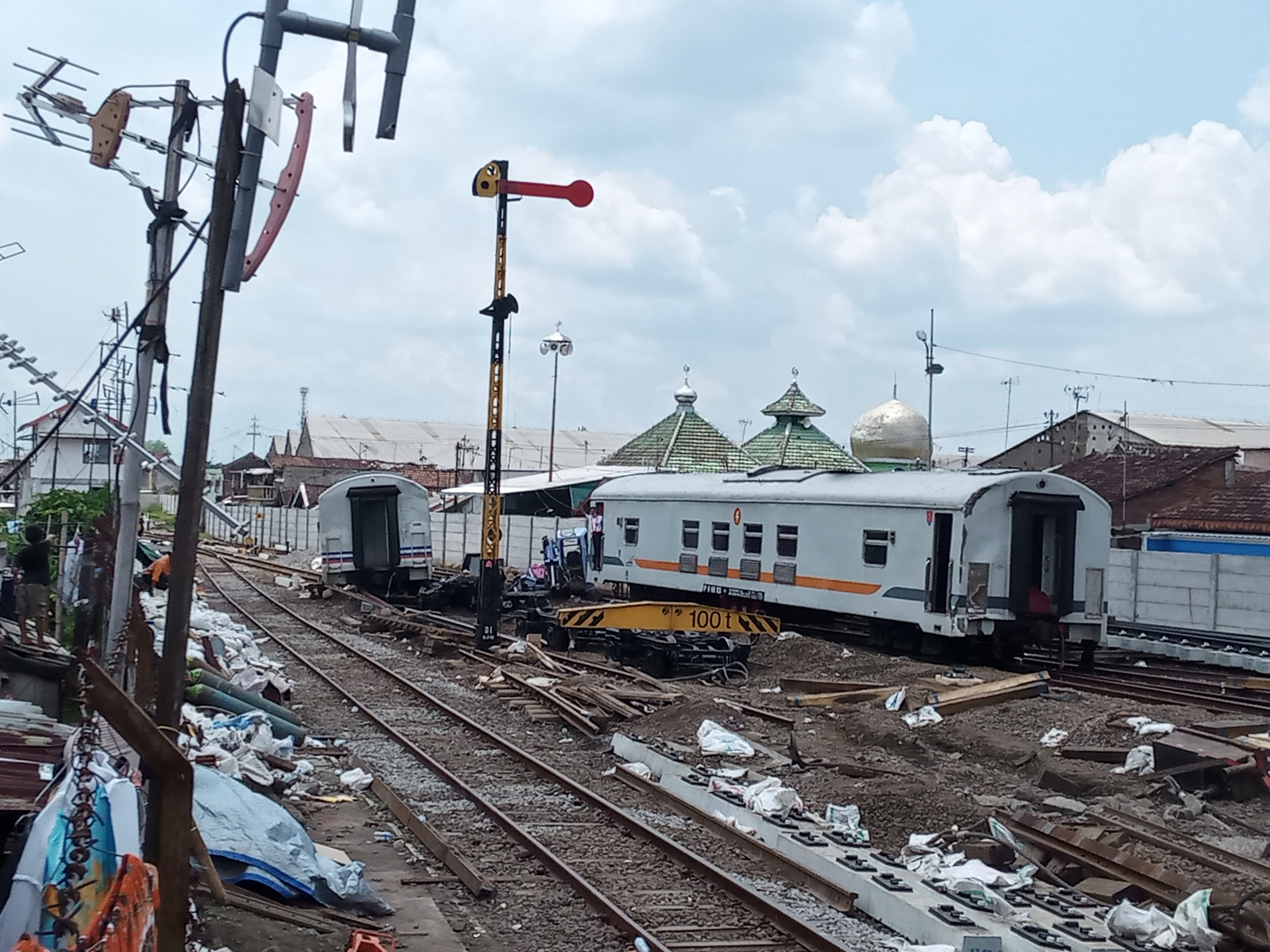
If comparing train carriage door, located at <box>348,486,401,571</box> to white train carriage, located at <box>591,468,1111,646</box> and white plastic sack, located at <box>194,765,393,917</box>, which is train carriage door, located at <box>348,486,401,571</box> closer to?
white train carriage, located at <box>591,468,1111,646</box>

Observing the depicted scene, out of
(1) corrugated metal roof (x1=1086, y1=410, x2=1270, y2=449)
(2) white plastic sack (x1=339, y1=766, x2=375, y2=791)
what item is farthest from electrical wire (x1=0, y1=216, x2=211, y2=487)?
(1) corrugated metal roof (x1=1086, y1=410, x2=1270, y2=449)

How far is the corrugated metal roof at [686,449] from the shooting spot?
4997 cm

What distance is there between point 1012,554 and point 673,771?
9.37 m

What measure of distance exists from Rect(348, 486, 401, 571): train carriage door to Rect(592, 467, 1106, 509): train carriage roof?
18.3 feet

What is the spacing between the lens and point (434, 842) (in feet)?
31.0

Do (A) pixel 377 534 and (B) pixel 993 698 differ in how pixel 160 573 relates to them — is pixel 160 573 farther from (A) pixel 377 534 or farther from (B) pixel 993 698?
(B) pixel 993 698

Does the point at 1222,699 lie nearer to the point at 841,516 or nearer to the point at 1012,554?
the point at 1012,554

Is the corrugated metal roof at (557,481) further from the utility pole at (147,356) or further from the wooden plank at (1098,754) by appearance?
the utility pole at (147,356)

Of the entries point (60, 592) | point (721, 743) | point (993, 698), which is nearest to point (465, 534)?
point (60, 592)

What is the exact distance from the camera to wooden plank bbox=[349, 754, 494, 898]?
8.54 m

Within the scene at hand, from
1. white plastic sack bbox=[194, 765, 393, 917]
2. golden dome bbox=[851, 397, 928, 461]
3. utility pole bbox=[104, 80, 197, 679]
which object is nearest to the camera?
white plastic sack bbox=[194, 765, 393, 917]

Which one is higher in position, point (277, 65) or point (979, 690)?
point (277, 65)

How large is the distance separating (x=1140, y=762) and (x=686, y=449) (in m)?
39.3

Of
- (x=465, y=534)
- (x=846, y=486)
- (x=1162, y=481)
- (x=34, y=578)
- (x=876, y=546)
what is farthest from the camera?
(x=465, y=534)
